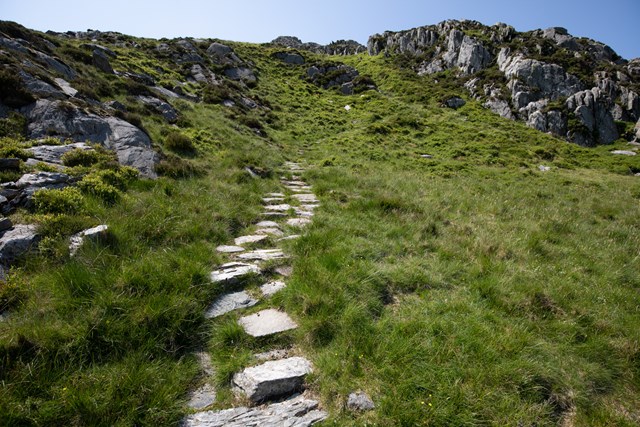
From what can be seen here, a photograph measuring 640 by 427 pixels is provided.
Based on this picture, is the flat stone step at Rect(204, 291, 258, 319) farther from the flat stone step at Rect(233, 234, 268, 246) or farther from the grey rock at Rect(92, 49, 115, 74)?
the grey rock at Rect(92, 49, 115, 74)

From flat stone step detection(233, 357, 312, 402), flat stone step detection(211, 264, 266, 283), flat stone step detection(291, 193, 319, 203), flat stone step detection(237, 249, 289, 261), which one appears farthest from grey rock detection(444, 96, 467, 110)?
flat stone step detection(233, 357, 312, 402)

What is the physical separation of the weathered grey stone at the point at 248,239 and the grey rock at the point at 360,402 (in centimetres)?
472

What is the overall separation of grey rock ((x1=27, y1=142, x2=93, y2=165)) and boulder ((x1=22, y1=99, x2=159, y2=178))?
120 cm

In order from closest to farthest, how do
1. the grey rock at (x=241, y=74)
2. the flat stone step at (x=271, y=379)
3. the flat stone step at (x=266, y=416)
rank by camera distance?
the flat stone step at (x=266, y=416) → the flat stone step at (x=271, y=379) → the grey rock at (x=241, y=74)

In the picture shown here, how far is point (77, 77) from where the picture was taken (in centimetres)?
1670

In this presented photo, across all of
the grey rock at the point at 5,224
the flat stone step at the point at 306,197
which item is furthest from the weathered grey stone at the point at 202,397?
the flat stone step at the point at 306,197

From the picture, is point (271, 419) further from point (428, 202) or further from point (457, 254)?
point (428, 202)

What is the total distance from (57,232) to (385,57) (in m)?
85.7

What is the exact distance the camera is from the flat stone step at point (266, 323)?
15.0ft

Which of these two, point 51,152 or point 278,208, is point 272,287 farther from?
point 51,152

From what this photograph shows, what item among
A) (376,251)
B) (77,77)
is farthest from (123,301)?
(77,77)

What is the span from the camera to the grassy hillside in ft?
11.1

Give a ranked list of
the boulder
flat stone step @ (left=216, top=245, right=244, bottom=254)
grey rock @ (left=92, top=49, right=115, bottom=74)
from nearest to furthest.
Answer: flat stone step @ (left=216, top=245, right=244, bottom=254), the boulder, grey rock @ (left=92, top=49, right=115, bottom=74)

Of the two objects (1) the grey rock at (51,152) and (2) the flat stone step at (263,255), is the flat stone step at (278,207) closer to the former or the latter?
(2) the flat stone step at (263,255)
